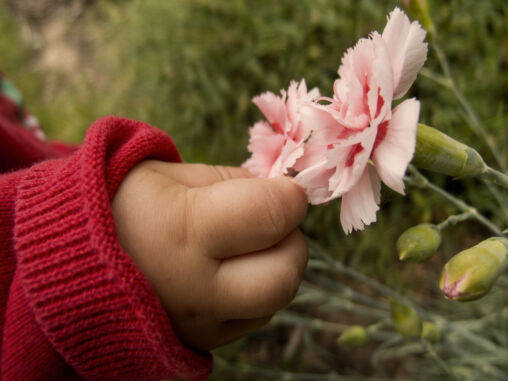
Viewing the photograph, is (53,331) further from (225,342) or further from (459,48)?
(459,48)

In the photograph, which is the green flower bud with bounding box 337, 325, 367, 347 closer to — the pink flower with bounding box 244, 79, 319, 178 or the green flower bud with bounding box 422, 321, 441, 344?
the green flower bud with bounding box 422, 321, 441, 344

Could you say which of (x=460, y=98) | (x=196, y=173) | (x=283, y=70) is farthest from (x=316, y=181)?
(x=283, y=70)

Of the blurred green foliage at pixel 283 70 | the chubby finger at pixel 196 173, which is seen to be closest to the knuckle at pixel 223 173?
the chubby finger at pixel 196 173

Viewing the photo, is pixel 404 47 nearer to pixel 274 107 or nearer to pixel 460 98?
pixel 274 107

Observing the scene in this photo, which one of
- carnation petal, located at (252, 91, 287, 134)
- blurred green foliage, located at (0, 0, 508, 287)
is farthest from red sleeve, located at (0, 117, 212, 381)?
blurred green foliage, located at (0, 0, 508, 287)

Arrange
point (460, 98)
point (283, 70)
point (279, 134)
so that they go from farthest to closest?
point (283, 70)
point (460, 98)
point (279, 134)

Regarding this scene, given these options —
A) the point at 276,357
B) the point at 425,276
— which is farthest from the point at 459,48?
the point at 276,357
